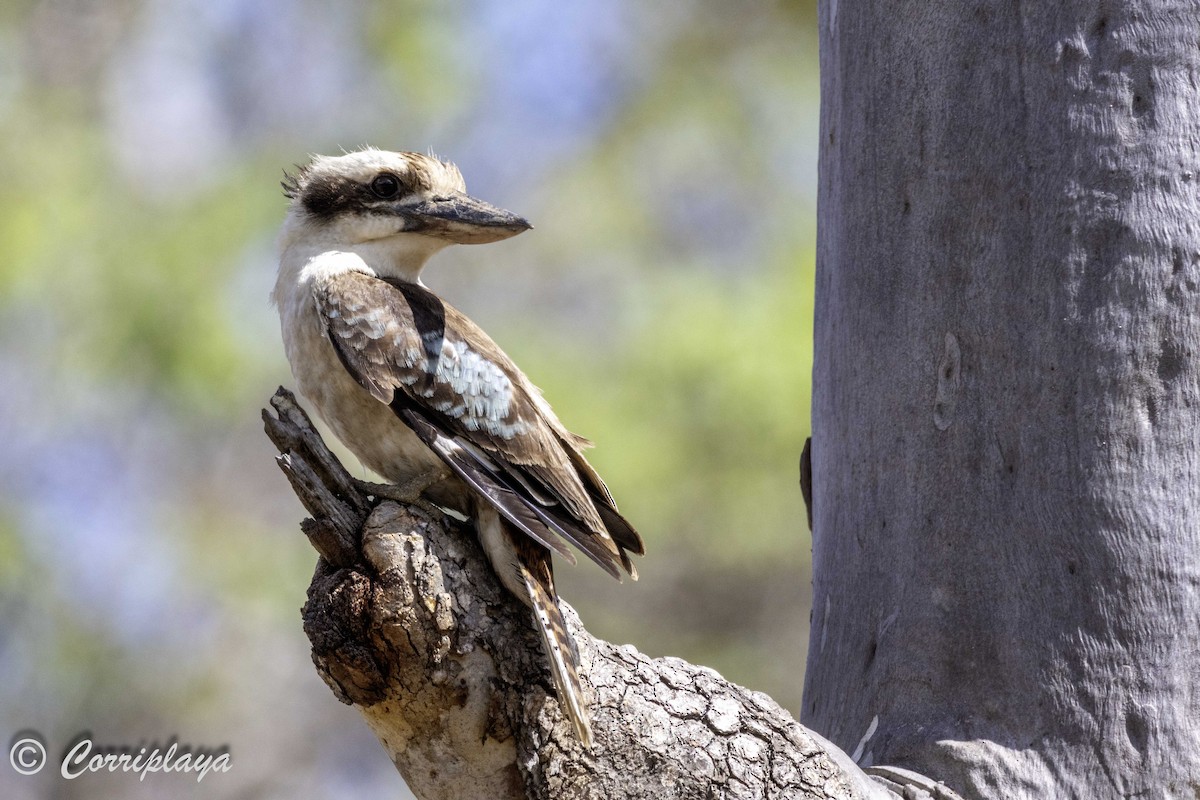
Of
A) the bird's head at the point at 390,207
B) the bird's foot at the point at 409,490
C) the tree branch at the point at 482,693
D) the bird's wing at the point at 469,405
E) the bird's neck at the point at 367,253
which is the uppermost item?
the bird's head at the point at 390,207

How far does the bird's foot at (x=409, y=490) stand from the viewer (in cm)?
299

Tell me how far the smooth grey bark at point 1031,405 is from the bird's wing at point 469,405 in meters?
0.75

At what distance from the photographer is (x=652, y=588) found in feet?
33.7

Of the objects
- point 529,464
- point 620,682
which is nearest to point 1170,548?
point 620,682

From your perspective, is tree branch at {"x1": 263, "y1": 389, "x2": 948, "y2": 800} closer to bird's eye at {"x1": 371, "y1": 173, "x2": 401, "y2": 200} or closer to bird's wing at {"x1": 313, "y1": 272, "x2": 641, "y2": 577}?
bird's wing at {"x1": 313, "y1": 272, "x2": 641, "y2": 577}

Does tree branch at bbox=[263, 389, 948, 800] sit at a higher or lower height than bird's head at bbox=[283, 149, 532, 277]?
lower

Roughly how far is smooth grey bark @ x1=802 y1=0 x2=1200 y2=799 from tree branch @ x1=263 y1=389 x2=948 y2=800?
36 cm

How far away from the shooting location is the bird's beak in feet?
12.3

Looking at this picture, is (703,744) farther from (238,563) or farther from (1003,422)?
(238,563)

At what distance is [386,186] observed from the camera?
404 centimetres

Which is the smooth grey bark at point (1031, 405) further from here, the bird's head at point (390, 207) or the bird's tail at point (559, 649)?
the bird's head at point (390, 207)

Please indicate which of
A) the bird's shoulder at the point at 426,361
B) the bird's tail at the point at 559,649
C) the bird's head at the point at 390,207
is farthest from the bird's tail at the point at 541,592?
the bird's head at the point at 390,207

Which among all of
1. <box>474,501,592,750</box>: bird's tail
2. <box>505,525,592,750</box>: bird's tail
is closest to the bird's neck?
<box>474,501,592,750</box>: bird's tail

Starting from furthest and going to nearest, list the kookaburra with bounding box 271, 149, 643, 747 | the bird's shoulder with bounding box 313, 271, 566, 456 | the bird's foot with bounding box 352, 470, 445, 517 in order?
the bird's shoulder with bounding box 313, 271, 566, 456, the kookaburra with bounding box 271, 149, 643, 747, the bird's foot with bounding box 352, 470, 445, 517
